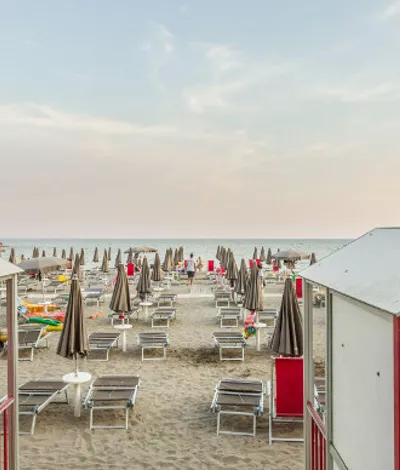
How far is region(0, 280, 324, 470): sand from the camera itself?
4.93 metres

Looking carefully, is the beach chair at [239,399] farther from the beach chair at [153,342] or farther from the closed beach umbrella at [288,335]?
the beach chair at [153,342]

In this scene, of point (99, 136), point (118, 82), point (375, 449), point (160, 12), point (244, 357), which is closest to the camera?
point (375, 449)

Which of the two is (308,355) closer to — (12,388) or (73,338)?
(12,388)

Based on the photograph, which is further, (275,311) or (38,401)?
(275,311)

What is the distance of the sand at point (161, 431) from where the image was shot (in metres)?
4.93

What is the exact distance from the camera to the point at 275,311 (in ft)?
43.2

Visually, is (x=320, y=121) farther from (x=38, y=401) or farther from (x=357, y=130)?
(x=38, y=401)

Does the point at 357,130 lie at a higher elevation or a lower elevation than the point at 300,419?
higher

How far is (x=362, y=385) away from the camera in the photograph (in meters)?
2.12

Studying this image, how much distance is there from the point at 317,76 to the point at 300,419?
14821mm

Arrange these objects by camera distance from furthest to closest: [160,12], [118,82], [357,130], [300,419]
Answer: [357,130] → [118,82] → [160,12] → [300,419]

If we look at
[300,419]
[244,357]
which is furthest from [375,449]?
[244,357]

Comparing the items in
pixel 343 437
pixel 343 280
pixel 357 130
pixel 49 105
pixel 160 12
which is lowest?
pixel 343 437

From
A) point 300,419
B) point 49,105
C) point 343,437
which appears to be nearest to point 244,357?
point 300,419
